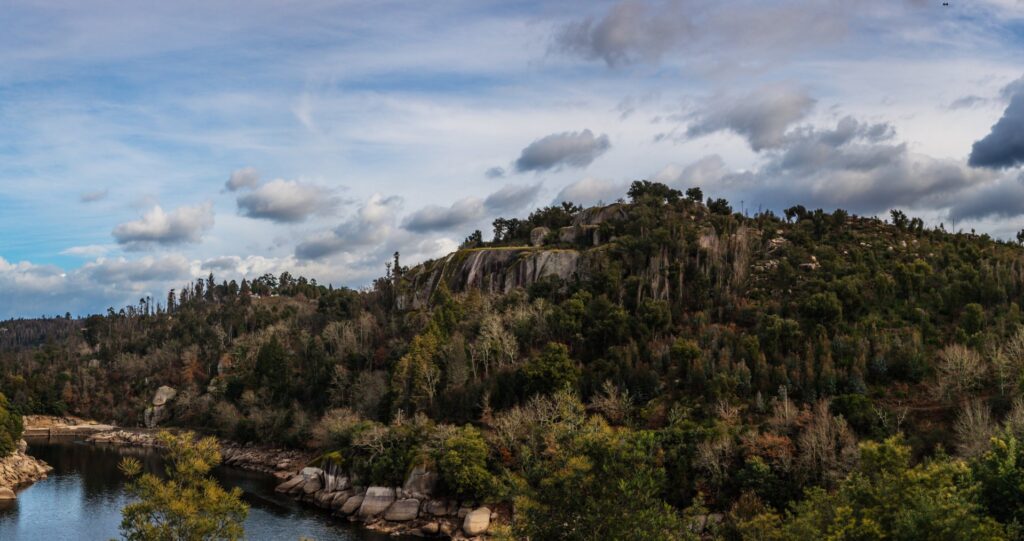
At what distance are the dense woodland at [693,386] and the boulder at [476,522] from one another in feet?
5.73

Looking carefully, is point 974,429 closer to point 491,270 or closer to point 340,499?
point 340,499

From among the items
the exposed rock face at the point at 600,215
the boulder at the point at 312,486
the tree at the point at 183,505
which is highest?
the exposed rock face at the point at 600,215

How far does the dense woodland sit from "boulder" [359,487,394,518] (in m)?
1.64

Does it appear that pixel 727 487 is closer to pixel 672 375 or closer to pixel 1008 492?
pixel 672 375

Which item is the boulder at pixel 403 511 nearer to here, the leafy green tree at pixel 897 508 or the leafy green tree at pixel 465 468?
the leafy green tree at pixel 465 468

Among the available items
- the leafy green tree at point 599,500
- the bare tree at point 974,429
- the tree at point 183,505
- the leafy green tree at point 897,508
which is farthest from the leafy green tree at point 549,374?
the tree at point 183,505

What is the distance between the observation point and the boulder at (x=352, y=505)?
7531cm

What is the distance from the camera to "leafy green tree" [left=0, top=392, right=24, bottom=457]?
310 feet

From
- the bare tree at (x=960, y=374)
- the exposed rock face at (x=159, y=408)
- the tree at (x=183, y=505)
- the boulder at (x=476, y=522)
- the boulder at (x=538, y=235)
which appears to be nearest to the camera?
the tree at (x=183, y=505)

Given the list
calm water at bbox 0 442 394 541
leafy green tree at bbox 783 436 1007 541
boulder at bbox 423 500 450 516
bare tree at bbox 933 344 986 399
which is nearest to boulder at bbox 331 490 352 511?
calm water at bbox 0 442 394 541

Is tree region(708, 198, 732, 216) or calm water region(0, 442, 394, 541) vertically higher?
tree region(708, 198, 732, 216)

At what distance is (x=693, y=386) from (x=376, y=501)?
120 feet

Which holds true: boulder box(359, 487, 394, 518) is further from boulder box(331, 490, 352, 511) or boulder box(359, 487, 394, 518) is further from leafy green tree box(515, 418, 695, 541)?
leafy green tree box(515, 418, 695, 541)

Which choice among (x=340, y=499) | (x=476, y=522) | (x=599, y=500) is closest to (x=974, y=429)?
→ (x=599, y=500)
